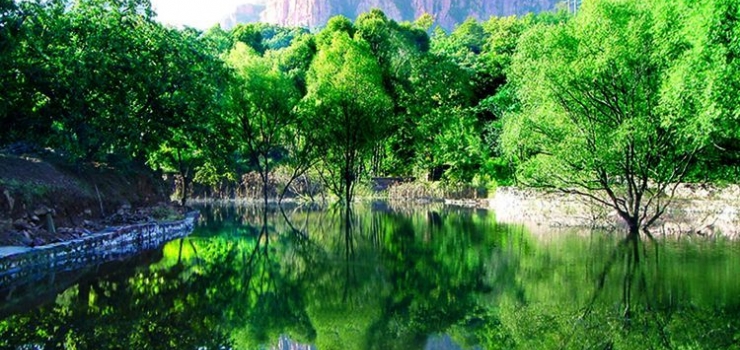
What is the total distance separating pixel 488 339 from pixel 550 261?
7.62 metres

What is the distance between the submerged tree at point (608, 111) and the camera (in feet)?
71.5

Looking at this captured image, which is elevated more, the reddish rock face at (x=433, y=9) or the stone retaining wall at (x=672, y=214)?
the reddish rock face at (x=433, y=9)

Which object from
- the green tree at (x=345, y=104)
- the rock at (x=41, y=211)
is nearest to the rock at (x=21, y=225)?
the rock at (x=41, y=211)

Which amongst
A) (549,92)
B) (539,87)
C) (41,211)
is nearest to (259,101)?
(539,87)

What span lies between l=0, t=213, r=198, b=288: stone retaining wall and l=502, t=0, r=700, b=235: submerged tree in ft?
41.5

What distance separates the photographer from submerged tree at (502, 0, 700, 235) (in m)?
21.8

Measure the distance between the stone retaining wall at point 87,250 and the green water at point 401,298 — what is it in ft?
2.79

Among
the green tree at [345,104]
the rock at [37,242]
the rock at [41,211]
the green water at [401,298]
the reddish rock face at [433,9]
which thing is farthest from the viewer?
the reddish rock face at [433,9]

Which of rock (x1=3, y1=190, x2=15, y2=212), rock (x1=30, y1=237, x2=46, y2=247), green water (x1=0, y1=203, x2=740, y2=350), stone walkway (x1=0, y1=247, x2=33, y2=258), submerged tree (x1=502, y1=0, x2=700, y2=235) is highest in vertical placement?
submerged tree (x1=502, y1=0, x2=700, y2=235)

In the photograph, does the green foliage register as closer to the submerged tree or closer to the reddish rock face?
the submerged tree

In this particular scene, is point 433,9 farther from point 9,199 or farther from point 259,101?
point 9,199

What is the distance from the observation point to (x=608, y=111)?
78.0ft

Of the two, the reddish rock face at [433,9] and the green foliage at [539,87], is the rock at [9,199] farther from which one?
the reddish rock face at [433,9]

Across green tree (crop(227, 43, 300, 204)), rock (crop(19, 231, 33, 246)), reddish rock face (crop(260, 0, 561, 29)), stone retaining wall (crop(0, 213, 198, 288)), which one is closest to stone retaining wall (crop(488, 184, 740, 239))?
stone retaining wall (crop(0, 213, 198, 288))
